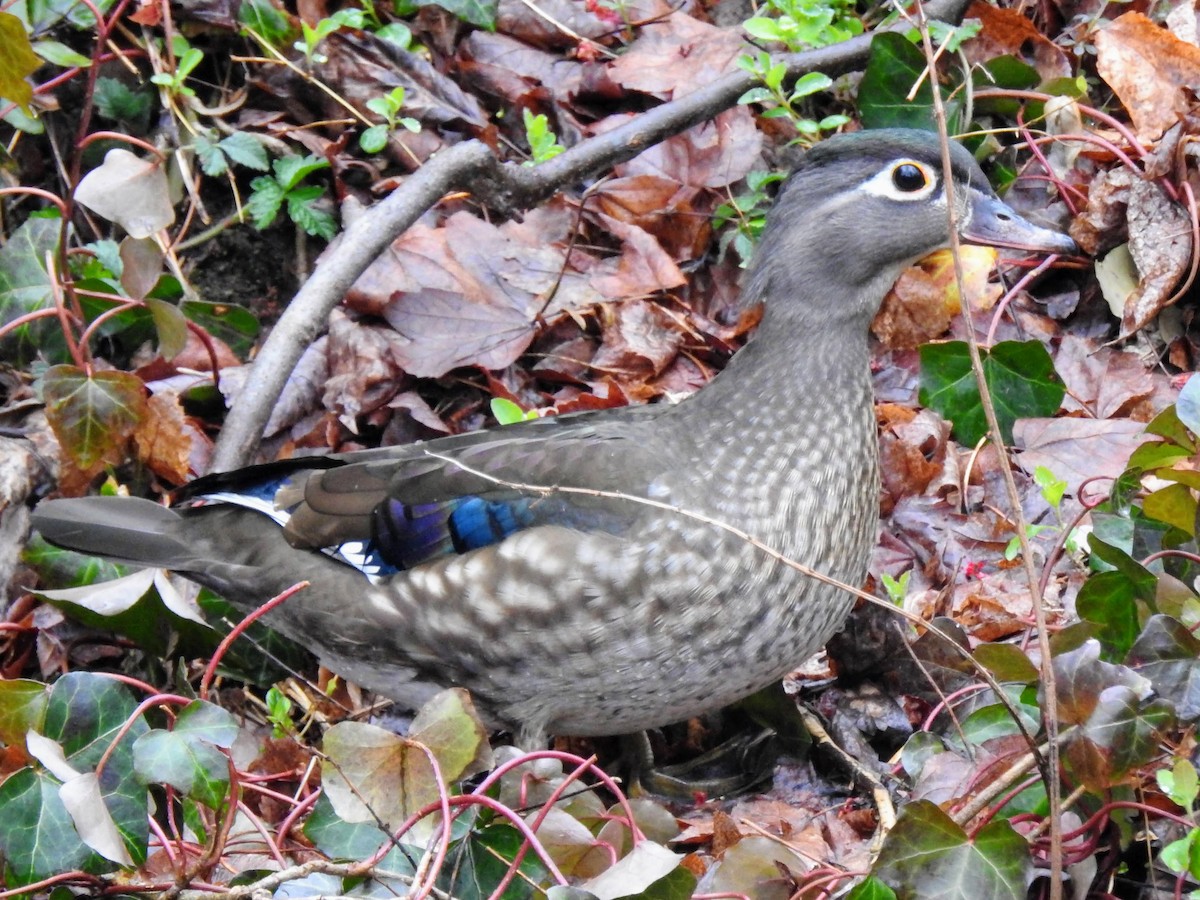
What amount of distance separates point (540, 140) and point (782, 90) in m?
0.72

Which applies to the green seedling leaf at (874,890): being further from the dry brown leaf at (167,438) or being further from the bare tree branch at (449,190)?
the dry brown leaf at (167,438)

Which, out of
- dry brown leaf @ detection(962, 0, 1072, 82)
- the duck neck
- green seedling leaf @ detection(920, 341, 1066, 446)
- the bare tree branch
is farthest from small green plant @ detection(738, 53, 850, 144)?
the duck neck

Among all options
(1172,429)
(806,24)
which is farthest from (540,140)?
(1172,429)

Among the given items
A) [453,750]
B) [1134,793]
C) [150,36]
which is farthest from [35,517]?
[1134,793]

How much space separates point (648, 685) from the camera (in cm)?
290

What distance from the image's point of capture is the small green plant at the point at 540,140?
426 cm

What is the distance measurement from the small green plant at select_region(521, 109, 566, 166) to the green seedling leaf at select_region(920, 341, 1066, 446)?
1289mm

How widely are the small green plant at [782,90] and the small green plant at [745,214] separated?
17cm

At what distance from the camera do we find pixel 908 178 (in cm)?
316

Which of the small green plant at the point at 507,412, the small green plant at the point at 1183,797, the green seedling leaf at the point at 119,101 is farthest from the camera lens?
the green seedling leaf at the point at 119,101

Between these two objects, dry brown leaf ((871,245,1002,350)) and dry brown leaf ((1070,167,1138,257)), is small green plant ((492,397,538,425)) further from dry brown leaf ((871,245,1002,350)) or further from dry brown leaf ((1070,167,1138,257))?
dry brown leaf ((1070,167,1138,257))

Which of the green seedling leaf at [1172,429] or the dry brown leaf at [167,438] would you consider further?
the dry brown leaf at [167,438]

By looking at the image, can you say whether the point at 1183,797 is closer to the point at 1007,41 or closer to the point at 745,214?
the point at 745,214

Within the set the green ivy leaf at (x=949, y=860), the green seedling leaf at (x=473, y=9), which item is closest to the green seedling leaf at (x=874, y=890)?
the green ivy leaf at (x=949, y=860)
